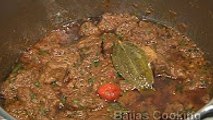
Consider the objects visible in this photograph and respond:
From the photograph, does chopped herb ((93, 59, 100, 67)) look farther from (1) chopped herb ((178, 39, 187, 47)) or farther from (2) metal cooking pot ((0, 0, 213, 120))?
(1) chopped herb ((178, 39, 187, 47))

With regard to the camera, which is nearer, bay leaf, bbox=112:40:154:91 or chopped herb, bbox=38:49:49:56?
bay leaf, bbox=112:40:154:91

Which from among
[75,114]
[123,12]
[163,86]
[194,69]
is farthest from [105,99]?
[123,12]

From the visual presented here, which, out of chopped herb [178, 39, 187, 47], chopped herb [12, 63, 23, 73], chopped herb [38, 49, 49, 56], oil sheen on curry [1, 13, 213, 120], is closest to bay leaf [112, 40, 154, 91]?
oil sheen on curry [1, 13, 213, 120]

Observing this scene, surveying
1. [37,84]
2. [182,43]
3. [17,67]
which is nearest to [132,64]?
[182,43]

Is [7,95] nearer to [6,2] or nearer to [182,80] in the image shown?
[6,2]

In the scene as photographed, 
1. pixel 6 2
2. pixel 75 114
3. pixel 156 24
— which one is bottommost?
pixel 75 114

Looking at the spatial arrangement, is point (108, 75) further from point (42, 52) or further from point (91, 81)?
point (42, 52)

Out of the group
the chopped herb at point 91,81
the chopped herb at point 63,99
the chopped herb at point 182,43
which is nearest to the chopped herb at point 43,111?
the chopped herb at point 63,99
